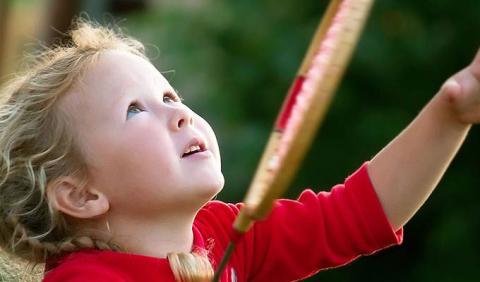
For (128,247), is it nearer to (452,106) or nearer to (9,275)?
(9,275)

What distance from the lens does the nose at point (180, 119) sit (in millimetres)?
1693

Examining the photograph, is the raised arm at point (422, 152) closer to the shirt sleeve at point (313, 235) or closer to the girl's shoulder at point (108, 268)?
the shirt sleeve at point (313, 235)

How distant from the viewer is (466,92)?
Result: 1634mm

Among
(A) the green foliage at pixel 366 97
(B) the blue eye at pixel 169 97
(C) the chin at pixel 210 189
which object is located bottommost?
(A) the green foliage at pixel 366 97

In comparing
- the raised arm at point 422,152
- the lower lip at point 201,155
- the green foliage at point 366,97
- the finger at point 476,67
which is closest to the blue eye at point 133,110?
the lower lip at point 201,155

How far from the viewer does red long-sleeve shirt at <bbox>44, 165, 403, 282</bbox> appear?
1.80 m

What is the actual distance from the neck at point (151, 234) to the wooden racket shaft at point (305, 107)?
0.30 metres

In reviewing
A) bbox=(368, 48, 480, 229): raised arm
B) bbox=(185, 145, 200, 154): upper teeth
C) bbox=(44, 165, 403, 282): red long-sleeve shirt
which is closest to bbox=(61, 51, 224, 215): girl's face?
bbox=(185, 145, 200, 154): upper teeth

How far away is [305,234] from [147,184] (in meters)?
0.31

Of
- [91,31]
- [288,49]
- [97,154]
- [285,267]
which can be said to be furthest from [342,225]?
[288,49]

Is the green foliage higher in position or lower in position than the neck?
lower

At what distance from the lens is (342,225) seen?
1821mm

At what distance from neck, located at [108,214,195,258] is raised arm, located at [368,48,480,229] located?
1.09ft

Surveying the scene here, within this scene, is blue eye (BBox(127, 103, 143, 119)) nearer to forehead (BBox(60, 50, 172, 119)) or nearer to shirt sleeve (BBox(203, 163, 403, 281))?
forehead (BBox(60, 50, 172, 119))
